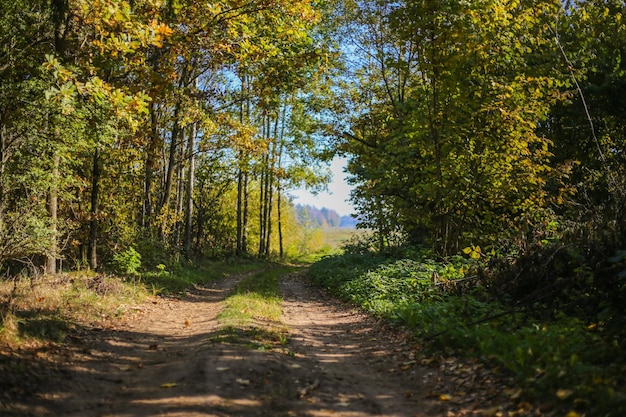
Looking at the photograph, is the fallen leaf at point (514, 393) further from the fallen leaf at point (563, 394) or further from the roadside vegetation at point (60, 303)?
the roadside vegetation at point (60, 303)

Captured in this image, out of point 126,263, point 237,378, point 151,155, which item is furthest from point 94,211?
point 237,378

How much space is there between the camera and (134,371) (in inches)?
237

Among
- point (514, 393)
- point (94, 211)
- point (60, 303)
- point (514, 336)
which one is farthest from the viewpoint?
point (94, 211)

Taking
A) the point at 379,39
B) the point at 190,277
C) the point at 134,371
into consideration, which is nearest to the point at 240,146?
the point at 190,277

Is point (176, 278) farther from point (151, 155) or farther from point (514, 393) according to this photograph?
point (514, 393)

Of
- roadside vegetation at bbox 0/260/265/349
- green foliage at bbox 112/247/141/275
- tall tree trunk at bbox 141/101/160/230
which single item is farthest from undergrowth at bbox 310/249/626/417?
tall tree trunk at bbox 141/101/160/230

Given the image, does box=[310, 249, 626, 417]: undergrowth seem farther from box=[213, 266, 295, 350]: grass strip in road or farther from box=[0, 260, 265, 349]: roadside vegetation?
box=[0, 260, 265, 349]: roadside vegetation

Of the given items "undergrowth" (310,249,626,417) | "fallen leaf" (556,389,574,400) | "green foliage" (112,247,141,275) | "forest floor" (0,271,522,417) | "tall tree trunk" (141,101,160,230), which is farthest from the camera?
"tall tree trunk" (141,101,160,230)

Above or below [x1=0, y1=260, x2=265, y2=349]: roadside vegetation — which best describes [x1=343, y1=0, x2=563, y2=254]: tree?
above

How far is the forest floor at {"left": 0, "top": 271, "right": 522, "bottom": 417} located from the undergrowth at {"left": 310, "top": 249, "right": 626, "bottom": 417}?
360mm

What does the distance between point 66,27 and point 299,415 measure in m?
9.47

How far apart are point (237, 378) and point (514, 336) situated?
12.1 feet

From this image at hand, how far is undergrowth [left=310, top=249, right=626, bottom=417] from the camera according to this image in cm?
447

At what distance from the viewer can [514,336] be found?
6.24 meters
